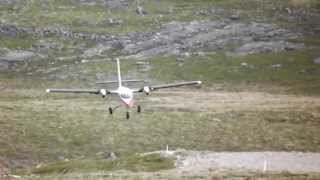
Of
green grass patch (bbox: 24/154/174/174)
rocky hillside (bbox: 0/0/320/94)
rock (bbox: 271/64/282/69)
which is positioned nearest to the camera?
green grass patch (bbox: 24/154/174/174)

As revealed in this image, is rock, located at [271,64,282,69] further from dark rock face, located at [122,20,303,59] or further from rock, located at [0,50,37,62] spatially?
rock, located at [0,50,37,62]

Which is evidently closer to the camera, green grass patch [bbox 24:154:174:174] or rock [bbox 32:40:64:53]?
green grass patch [bbox 24:154:174:174]

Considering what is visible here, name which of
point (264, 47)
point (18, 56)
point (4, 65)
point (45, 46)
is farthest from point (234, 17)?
point (4, 65)

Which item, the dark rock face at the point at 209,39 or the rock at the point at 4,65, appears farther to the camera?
the dark rock face at the point at 209,39

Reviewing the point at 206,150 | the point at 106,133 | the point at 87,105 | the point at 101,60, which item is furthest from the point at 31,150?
the point at 101,60

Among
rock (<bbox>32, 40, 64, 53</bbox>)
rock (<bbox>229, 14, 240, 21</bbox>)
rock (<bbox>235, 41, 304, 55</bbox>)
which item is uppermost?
rock (<bbox>229, 14, 240, 21</bbox>)

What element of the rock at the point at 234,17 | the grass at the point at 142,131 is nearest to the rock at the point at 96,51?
the rock at the point at 234,17

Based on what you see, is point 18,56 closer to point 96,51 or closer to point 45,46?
point 45,46

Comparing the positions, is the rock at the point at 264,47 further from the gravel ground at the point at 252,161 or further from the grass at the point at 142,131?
the gravel ground at the point at 252,161

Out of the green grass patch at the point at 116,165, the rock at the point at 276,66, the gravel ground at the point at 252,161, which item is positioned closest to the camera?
the gravel ground at the point at 252,161

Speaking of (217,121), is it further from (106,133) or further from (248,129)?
(106,133)

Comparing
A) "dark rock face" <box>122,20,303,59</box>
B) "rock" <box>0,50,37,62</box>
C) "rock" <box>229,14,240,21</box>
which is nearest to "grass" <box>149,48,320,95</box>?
"dark rock face" <box>122,20,303,59</box>

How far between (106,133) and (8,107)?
25.0 metres

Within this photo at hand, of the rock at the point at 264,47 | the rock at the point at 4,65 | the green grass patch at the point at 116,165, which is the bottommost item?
the green grass patch at the point at 116,165
